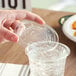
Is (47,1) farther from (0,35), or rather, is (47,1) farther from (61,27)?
(0,35)

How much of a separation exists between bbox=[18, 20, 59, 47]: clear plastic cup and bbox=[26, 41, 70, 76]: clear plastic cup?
0.45 feet

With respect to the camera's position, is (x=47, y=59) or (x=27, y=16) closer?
(x=47, y=59)

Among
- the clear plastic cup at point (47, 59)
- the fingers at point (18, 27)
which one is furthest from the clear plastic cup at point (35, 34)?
the clear plastic cup at point (47, 59)

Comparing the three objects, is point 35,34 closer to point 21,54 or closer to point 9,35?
point 21,54

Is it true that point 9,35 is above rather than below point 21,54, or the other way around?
above

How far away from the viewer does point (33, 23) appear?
1.04m

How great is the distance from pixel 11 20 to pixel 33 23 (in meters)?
0.08

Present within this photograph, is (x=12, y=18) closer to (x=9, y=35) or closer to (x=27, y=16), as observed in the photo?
(x=27, y=16)

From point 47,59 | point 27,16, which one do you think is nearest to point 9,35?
point 47,59

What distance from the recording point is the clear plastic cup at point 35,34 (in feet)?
3.23

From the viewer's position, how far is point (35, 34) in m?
1.01

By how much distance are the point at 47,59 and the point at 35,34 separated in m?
0.25

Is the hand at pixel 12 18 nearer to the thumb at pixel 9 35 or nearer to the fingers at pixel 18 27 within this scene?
the fingers at pixel 18 27

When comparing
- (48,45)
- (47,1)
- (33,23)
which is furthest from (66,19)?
(47,1)
